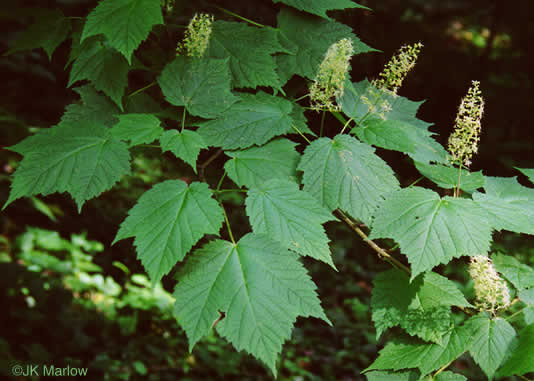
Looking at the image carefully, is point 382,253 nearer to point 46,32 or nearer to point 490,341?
point 490,341

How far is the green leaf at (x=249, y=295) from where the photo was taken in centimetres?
124

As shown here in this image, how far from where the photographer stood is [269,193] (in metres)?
1.43

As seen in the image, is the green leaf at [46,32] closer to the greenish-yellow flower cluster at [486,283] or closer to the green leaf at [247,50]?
the green leaf at [247,50]

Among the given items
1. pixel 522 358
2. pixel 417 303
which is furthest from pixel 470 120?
pixel 522 358

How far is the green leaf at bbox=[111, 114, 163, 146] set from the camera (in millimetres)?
1468

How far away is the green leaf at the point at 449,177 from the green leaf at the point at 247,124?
59cm

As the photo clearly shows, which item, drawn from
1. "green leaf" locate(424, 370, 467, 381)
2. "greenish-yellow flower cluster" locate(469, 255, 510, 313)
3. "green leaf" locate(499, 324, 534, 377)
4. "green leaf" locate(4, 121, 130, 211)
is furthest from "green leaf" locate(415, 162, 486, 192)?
"green leaf" locate(4, 121, 130, 211)

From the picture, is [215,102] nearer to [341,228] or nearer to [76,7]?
[76,7]

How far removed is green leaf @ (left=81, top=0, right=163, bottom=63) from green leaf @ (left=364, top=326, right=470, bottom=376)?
4.85ft

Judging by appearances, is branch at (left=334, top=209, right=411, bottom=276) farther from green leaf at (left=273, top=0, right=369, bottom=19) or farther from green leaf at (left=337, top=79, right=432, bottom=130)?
green leaf at (left=273, top=0, right=369, bottom=19)

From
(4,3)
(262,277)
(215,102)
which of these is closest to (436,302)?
(262,277)

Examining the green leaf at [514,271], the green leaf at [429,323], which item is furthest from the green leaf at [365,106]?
the green leaf at [429,323]

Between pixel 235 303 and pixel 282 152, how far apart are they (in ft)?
2.00

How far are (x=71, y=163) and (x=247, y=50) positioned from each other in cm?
85
